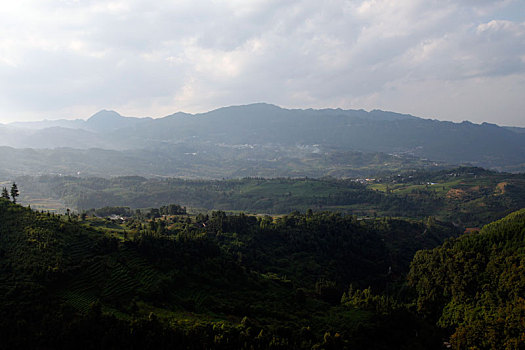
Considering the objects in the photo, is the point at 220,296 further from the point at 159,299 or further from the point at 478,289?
the point at 478,289

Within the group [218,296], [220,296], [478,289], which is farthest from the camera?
[478,289]

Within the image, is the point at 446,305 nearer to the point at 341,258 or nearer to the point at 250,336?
the point at 341,258

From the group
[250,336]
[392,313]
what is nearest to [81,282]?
[250,336]

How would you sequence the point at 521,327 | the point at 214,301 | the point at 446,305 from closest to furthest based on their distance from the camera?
the point at 521,327 < the point at 214,301 < the point at 446,305

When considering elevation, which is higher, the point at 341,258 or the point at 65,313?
the point at 65,313

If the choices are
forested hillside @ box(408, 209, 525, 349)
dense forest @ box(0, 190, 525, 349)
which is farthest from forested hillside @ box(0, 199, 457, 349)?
forested hillside @ box(408, 209, 525, 349)

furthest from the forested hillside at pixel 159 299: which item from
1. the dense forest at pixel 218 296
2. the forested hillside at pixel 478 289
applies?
the forested hillside at pixel 478 289

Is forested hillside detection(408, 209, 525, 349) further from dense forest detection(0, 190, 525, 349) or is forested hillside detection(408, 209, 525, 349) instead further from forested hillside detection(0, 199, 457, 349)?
forested hillside detection(0, 199, 457, 349)

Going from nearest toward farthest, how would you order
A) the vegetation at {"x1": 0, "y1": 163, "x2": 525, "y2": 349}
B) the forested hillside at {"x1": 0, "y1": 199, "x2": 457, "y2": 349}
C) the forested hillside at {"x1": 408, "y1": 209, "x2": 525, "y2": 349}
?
the forested hillside at {"x1": 0, "y1": 199, "x2": 457, "y2": 349}
the vegetation at {"x1": 0, "y1": 163, "x2": 525, "y2": 349}
the forested hillside at {"x1": 408, "y1": 209, "x2": 525, "y2": 349}

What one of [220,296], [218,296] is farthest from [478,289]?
[218,296]

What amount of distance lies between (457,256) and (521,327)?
107 ft

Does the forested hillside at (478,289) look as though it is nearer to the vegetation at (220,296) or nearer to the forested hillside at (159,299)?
the vegetation at (220,296)

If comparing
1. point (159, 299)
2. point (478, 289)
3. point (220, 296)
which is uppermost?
point (159, 299)

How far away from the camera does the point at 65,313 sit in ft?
151
